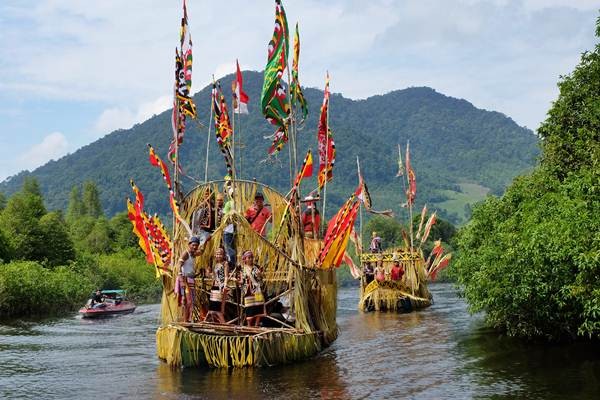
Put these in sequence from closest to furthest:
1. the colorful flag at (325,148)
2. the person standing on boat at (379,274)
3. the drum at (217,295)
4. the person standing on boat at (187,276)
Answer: the person standing on boat at (187,276), the drum at (217,295), the colorful flag at (325,148), the person standing on boat at (379,274)

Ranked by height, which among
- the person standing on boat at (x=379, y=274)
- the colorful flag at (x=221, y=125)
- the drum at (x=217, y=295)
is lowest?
the drum at (x=217, y=295)

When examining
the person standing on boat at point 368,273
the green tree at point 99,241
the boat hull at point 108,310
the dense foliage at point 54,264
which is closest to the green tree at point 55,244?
the dense foliage at point 54,264

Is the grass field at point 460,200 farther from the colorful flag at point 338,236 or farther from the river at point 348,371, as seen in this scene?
the colorful flag at point 338,236

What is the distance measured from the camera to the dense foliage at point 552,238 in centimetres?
1434

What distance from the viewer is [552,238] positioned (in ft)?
48.1

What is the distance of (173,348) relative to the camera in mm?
15727

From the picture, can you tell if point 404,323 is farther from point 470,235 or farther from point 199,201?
point 199,201

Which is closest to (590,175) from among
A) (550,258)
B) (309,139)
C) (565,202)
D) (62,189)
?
(565,202)

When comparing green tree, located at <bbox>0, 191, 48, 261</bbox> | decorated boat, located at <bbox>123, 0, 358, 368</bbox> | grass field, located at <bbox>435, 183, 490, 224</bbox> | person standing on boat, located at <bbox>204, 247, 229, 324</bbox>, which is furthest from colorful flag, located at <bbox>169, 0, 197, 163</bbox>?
grass field, located at <bbox>435, 183, 490, 224</bbox>

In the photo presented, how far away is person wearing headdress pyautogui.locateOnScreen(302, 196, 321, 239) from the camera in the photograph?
1902 cm

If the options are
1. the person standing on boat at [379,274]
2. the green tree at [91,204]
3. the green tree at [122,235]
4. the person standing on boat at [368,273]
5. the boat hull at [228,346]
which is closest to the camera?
the boat hull at [228,346]

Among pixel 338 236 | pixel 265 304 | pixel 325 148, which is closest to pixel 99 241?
pixel 325 148

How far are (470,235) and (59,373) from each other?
12.5m

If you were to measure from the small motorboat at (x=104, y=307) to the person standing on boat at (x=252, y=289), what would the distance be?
18114mm
